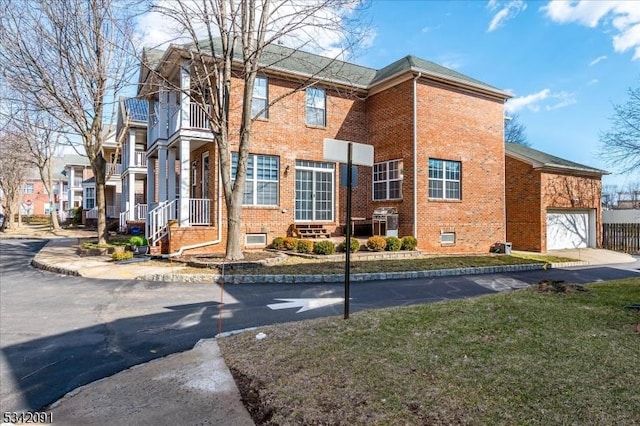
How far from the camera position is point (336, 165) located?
17.5 metres

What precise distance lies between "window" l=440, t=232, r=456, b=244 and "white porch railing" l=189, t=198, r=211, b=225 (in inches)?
372

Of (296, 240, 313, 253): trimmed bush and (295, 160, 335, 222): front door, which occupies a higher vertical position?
(295, 160, 335, 222): front door

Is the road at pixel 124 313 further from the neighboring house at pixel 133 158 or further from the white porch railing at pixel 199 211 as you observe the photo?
the neighboring house at pixel 133 158

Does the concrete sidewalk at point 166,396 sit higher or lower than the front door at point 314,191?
lower

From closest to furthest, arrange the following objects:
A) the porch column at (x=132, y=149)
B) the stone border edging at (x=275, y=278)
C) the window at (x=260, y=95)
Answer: the stone border edging at (x=275, y=278), the window at (x=260, y=95), the porch column at (x=132, y=149)

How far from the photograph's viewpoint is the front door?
656 inches

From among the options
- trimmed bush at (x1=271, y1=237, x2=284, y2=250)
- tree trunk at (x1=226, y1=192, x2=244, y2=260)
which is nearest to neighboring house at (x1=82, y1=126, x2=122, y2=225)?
trimmed bush at (x1=271, y1=237, x2=284, y2=250)

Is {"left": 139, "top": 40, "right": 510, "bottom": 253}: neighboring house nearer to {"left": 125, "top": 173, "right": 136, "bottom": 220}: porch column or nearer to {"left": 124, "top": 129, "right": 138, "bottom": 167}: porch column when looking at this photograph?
{"left": 125, "top": 173, "right": 136, "bottom": 220}: porch column

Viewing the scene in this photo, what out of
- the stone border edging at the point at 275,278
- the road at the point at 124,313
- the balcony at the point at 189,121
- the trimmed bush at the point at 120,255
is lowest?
the road at the point at 124,313

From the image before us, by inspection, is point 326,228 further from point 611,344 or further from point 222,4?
point 611,344

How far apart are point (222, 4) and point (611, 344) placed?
40.3ft

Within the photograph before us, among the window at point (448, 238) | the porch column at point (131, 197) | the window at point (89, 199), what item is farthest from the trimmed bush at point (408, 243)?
the window at point (89, 199)

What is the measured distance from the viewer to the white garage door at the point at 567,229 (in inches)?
767

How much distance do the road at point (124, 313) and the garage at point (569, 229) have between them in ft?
27.2
